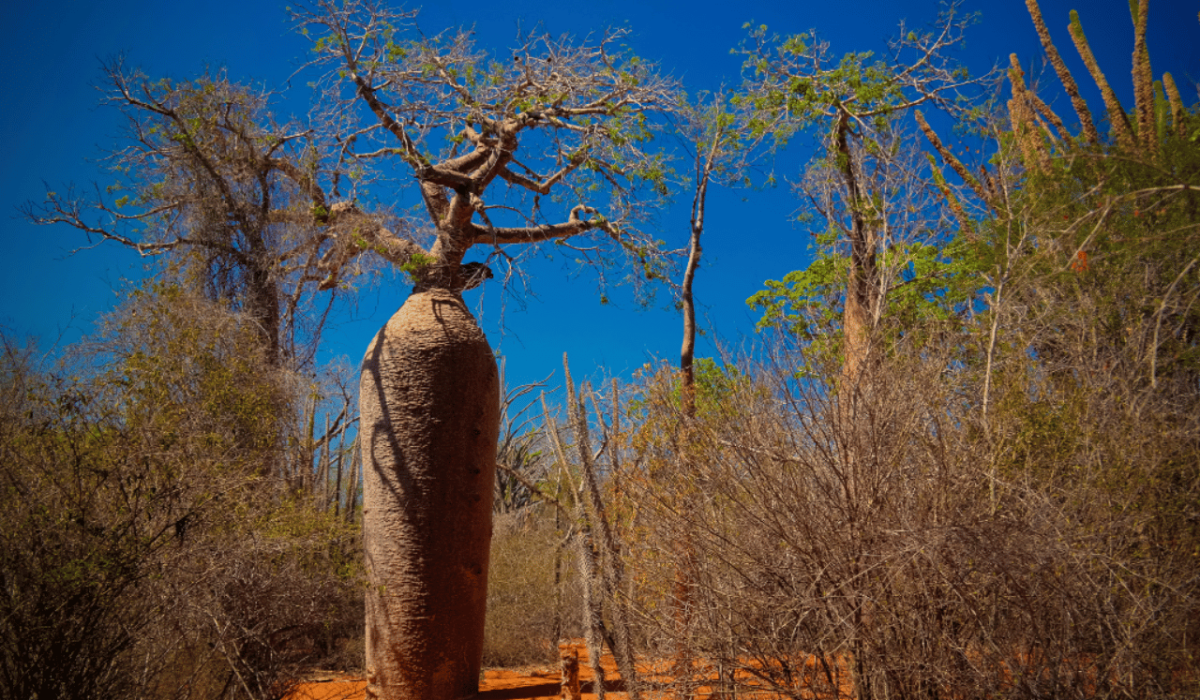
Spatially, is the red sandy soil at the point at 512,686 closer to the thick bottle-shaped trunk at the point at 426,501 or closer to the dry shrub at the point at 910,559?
the thick bottle-shaped trunk at the point at 426,501

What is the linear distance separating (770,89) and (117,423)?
7037 mm

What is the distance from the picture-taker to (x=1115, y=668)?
128 inches

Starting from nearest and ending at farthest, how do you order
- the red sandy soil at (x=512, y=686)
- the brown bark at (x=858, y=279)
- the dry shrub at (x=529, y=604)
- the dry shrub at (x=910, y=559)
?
the dry shrub at (x=910, y=559)
the brown bark at (x=858, y=279)
the red sandy soil at (x=512, y=686)
the dry shrub at (x=529, y=604)

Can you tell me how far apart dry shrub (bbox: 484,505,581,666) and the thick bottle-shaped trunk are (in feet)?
14.4

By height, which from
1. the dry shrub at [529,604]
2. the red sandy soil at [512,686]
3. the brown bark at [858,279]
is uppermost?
the brown bark at [858,279]

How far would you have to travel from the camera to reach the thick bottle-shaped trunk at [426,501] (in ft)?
15.2

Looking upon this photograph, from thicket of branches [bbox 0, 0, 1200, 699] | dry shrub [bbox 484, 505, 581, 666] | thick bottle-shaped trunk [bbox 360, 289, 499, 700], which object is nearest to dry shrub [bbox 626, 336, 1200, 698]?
thicket of branches [bbox 0, 0, 1200, 699]

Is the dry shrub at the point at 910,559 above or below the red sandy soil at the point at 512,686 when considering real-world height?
above

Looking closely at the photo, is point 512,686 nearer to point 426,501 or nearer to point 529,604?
point 529,604

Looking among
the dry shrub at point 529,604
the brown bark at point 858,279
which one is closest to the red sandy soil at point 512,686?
the dry shrub at point 529,604

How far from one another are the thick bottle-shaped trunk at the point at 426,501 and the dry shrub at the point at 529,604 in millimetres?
4403

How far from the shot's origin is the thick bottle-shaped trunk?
182 inches

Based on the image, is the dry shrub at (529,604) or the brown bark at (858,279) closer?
the brown bark at (858,279)

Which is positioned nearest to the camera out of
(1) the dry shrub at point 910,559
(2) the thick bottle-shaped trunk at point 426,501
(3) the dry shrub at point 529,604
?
(1) the dry shrub at point 910,559
